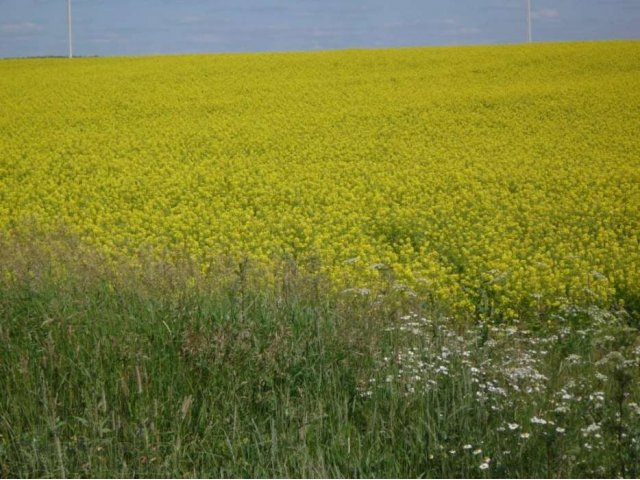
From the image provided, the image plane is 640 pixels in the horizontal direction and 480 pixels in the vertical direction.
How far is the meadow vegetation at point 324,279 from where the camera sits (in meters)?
3.75

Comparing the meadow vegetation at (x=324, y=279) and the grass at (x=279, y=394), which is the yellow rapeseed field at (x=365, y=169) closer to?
the meadow vegetation at (x=324, y=279)

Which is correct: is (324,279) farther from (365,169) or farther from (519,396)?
(365,169)

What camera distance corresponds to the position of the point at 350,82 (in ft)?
78.8

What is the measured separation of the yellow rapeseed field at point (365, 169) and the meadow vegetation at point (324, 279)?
0.07 meters

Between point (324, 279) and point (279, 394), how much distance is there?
2.23m

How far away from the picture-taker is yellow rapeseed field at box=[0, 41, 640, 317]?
29.4 ft

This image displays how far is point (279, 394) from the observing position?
4223mm

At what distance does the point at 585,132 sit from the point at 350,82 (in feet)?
30.0

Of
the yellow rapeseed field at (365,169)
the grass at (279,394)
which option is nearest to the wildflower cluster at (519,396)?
A: the grass at (279,394)

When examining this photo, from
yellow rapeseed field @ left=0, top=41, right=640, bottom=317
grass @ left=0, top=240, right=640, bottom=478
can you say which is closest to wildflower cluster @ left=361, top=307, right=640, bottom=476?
grass @ left=0, top=240, right=640, bottom=478

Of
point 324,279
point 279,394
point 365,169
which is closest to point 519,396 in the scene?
point 279,394

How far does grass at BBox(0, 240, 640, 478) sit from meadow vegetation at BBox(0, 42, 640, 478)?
0.06 feet

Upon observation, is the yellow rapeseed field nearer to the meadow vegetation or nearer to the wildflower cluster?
the meadow vegetation

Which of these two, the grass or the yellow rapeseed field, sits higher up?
the yellow rapeseed field
